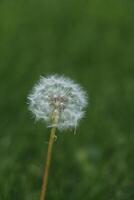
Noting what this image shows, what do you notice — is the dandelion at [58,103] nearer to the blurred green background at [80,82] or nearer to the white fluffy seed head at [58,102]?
the white fluffy seed head at [58,102]

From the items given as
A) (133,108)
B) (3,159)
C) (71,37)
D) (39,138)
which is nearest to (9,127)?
(39,138)

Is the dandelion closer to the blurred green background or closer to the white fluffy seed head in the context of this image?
the white fluffy seed head

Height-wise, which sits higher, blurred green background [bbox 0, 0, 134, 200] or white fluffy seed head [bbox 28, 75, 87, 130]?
blurred green background [bbox 0, 0, 134, 200]

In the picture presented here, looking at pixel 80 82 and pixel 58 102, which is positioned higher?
pixel 80 82

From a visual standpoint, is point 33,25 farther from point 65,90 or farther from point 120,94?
point 65,90

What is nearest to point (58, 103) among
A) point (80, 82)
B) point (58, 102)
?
point (58, 102)

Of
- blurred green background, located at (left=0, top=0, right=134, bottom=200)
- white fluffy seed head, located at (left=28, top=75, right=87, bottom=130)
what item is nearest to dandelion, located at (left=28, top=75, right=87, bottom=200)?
white fluffy seed head, located at (left=28, top=75, right=87, bottom=130)

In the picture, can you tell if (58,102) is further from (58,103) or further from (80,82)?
(80,82)

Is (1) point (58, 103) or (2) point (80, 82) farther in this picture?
(2) point (80, 82)
